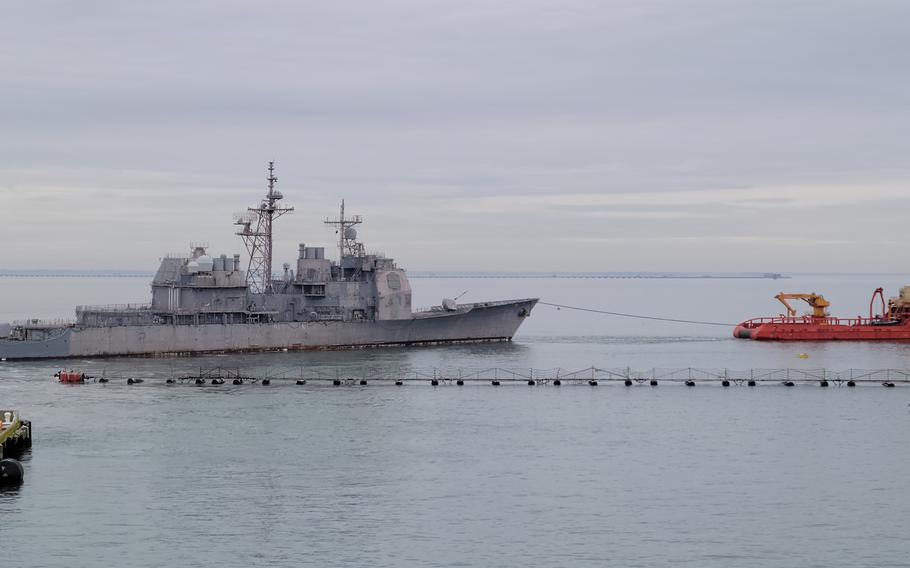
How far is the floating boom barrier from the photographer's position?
62.3 metres

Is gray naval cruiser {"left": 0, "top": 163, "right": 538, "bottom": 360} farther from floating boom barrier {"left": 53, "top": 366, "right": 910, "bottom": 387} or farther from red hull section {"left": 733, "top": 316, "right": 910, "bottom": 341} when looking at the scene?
red hull section {"left": 733, "top": 316, "right": 910, "bottom": 341}

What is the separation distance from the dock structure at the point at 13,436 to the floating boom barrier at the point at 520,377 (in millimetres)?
18633

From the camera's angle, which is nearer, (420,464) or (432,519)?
(432,519)

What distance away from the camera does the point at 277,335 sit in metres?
80.5

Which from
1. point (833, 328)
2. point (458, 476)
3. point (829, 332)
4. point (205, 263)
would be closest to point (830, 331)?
point (829, 332)

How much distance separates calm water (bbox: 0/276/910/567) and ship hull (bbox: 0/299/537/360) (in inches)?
358

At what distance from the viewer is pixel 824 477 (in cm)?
3900

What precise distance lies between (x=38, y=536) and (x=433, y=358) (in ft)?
157

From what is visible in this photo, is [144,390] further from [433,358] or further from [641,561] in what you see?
[641,561]

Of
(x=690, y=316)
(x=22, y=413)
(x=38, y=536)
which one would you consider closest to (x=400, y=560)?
(x=38, y=536)

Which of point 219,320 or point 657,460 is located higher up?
point 219,320

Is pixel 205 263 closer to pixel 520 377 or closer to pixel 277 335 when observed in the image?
pixel 277 335

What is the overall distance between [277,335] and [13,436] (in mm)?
39372

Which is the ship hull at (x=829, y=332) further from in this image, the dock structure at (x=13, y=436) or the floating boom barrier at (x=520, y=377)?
the dock structure at (x=13, y=436)
